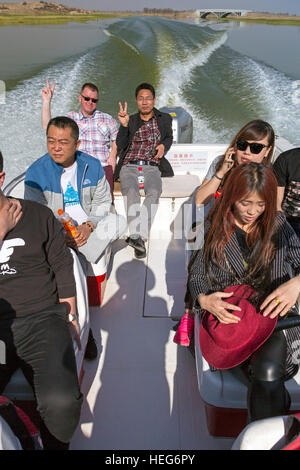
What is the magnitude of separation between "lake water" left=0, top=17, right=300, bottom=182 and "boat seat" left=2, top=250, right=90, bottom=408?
3.39 metres

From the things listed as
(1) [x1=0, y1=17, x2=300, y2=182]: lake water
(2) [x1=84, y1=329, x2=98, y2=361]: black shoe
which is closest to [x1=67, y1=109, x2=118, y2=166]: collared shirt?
(2) [x1=84, y1=329, x2=98, y2=361]: black shoe

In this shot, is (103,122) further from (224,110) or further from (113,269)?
(224,110)

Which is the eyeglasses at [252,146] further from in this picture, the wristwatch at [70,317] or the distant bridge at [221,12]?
the distant bridge at [221,12]

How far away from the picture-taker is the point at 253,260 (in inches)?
50.2

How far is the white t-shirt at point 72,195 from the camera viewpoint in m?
1.80

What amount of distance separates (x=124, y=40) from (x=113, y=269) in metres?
10.2

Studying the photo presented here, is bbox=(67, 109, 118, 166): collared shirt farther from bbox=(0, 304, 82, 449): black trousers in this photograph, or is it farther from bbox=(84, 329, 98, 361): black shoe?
bbox=(0, 304, 82, 449): black trousers

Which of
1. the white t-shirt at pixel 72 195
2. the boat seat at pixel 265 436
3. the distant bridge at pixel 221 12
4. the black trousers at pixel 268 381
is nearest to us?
the boat seat at pixel 265 436

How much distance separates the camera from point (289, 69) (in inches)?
365

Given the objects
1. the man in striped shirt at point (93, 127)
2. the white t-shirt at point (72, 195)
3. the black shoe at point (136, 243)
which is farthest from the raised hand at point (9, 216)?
the man in striped shirt at point (93, 127)

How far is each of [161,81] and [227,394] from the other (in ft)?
24.6

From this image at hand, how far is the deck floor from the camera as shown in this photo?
131cm

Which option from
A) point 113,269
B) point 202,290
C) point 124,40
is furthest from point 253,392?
point 124,40

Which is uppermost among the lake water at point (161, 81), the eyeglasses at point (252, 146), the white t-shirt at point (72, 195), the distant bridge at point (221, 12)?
the distant bridge at point (221, 12)
